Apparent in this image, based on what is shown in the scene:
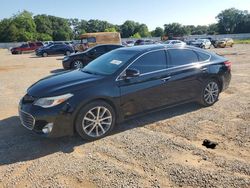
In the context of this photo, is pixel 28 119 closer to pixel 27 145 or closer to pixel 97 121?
pixel 27 145

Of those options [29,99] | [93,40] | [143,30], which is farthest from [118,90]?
[143,30]

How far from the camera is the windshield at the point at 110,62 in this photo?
555 centimetres

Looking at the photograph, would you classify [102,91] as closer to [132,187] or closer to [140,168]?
[140,168]

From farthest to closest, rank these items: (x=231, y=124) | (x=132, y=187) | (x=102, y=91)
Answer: (x=231, y=124) → (x=102, y=91) → (x=132, y=187)

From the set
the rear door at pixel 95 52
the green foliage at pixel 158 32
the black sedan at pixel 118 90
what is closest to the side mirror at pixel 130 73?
the black sedan at pixel 118 90

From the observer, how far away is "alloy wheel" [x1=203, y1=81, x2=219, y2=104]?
673cm

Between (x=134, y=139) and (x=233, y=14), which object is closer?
(x=134, y=139)

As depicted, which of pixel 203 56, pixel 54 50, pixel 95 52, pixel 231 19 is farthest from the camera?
pixel 231 19

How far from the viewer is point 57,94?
4.80m

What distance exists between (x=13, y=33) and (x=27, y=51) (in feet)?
167

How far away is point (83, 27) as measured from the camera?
12888cm

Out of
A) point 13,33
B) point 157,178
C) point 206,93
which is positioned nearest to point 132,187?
point 157,178

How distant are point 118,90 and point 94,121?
0.70 meters

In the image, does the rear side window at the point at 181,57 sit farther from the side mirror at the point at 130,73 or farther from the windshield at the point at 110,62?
the side mirror at the point at 130,73
